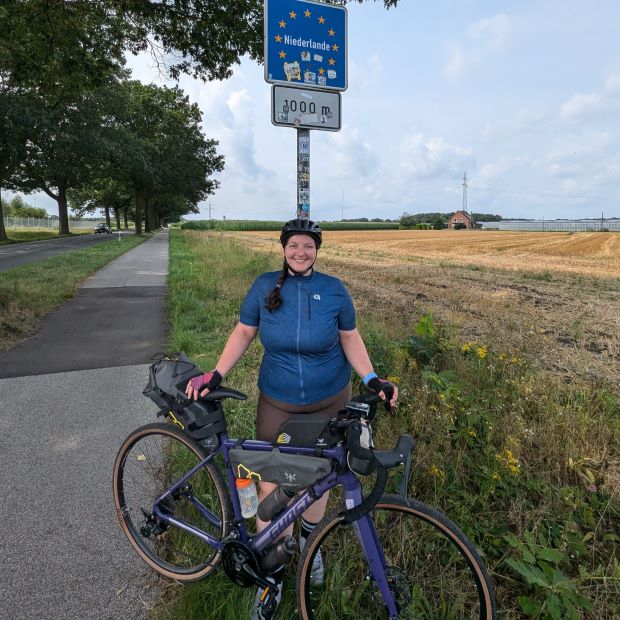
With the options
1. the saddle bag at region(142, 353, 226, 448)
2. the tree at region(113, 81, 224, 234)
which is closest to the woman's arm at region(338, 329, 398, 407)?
the saddle bag at region(142, 353, 226, 448)

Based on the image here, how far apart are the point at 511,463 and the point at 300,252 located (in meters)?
1.89

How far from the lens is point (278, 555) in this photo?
6.16ft

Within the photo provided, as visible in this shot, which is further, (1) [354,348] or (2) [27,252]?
Answer: (2) [27,252]

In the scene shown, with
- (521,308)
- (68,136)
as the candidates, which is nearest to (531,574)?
(521,308)

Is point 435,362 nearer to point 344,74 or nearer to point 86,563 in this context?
point 344,74

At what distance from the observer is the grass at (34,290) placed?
6.59 meters

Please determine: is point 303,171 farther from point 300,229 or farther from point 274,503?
point 274,503

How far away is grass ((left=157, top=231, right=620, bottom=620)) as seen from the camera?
2.00 m

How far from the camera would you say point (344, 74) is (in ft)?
10.5

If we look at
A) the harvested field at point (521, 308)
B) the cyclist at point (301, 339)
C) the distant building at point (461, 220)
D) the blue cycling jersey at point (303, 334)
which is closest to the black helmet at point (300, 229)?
the cyclist at point (301, 339)

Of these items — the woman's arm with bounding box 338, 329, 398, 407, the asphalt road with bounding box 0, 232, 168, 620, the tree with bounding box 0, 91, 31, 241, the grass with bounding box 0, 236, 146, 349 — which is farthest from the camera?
the tree with bounding box 0, 91, 31, 241

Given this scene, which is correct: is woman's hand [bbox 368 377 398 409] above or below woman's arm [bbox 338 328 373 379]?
below

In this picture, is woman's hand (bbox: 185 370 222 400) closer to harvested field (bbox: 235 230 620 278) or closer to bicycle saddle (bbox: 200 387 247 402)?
bicycle saddle (bbox: 200 387 247 402)

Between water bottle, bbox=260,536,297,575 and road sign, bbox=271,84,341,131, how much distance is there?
8.64ft
